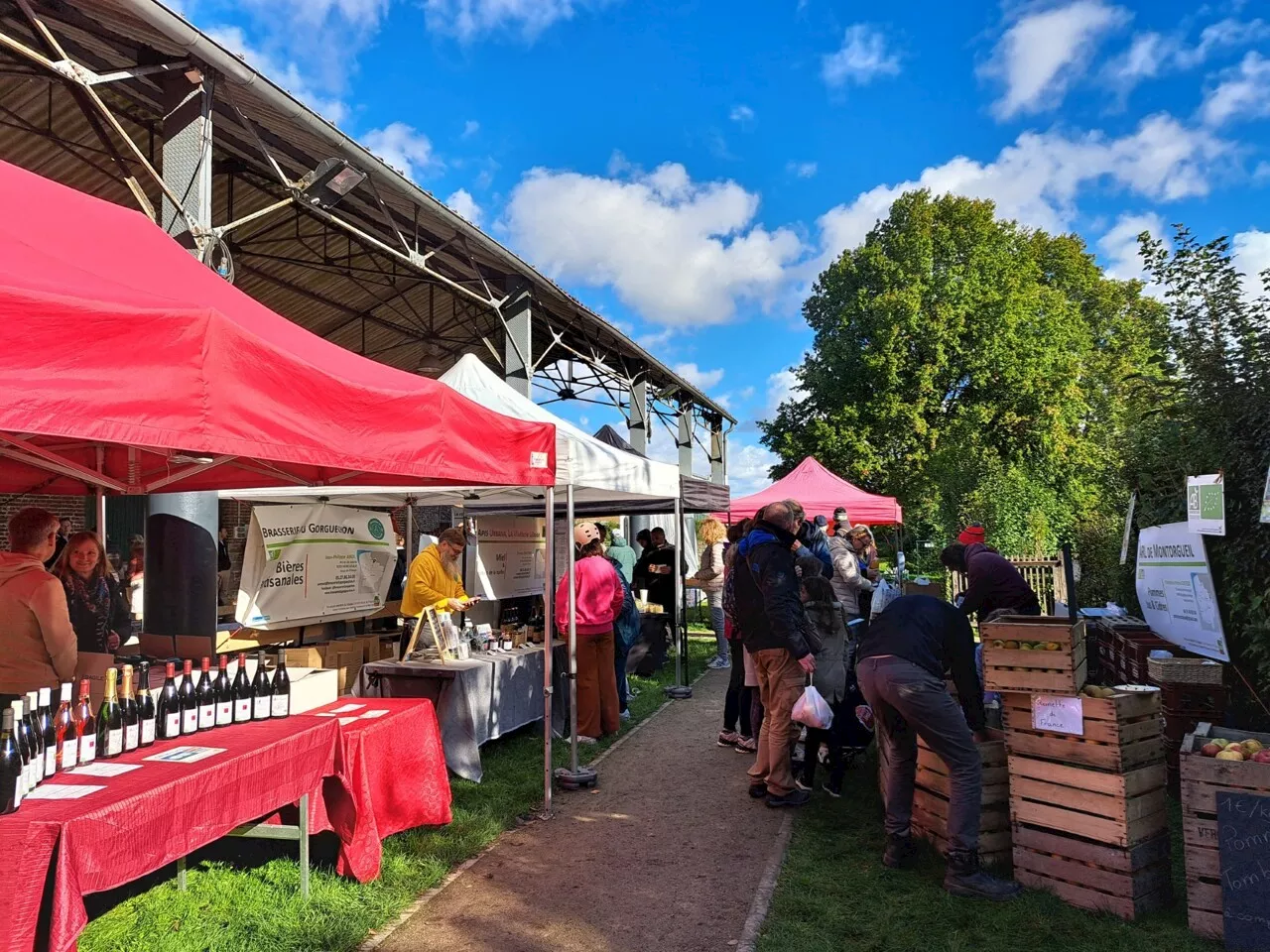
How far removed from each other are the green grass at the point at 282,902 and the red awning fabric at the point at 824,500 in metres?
9.23

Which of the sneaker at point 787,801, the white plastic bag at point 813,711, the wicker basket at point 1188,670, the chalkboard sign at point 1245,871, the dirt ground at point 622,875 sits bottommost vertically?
the dirt ground at point 622,875

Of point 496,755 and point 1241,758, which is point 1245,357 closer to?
point 1241,758

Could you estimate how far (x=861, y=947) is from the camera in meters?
3.44

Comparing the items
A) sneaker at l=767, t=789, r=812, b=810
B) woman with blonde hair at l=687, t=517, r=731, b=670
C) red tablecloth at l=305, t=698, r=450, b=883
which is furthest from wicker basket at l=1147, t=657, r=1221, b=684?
woman with blonde hair at l=687, t=517, r=731, b=670

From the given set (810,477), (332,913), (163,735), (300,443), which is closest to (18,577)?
(163,735)

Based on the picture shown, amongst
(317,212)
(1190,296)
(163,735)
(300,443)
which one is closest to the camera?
(300,443)

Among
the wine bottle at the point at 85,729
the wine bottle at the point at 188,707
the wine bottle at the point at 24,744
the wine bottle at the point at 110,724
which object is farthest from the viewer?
the wine bottle at the point at 188,707

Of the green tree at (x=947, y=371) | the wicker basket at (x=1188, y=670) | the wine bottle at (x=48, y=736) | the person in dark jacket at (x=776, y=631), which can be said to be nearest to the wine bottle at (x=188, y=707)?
the wine bottle at (x=48, y=736)

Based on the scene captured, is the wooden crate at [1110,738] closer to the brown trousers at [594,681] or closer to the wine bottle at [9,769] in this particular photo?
the brown trousers at [594,681]

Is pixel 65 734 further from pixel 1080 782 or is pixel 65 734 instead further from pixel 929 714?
pixel 1080 782

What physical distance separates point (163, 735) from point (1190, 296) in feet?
19.4

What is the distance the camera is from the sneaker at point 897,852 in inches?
165

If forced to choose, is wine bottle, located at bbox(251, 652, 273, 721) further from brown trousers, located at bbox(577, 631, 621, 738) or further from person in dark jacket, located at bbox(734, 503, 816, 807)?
brown trousers, located at bbox(577, 631, 621, 738)

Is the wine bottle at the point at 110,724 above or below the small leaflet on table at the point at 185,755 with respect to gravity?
above
